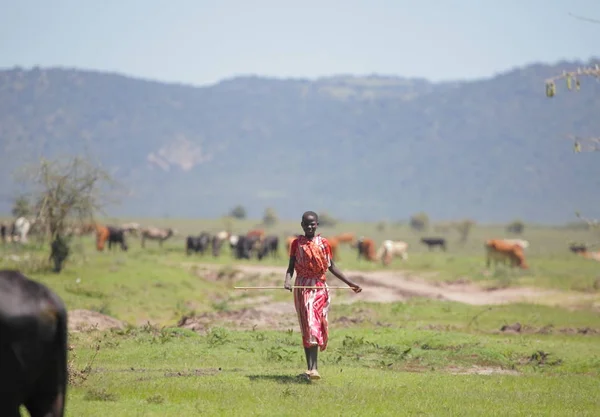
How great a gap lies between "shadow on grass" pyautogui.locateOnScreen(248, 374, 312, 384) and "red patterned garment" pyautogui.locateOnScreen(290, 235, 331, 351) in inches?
19.1

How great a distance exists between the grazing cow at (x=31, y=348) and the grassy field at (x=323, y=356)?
2.77m

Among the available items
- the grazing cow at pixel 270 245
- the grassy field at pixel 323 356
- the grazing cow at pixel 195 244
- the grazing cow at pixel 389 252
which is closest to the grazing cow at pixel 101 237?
the grazing cow at pixel 195 244

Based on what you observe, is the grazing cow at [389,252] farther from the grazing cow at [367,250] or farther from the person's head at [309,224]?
the person's head at [309,224]

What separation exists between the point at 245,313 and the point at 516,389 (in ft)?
34.9

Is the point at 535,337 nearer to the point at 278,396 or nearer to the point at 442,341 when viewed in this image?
the point at 442,341

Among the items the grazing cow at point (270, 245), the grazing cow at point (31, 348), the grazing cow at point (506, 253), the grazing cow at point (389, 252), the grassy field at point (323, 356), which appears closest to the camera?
the grazing cow at point (31, 348)

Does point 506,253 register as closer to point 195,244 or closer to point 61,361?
point 195,244

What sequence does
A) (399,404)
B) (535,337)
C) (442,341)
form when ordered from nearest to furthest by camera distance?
(399,404)
(442,341)
(535,337)

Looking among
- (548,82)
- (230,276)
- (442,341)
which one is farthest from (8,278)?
(230,276)

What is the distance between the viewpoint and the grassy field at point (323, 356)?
11.8 m

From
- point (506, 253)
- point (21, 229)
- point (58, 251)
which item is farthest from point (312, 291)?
point (21, 229)

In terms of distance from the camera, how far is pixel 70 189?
3114 centimetres

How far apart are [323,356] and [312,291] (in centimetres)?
331

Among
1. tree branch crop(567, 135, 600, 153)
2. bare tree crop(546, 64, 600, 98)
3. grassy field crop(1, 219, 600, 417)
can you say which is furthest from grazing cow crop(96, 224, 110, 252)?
bare tree crop(546, 64, 600, 98)
